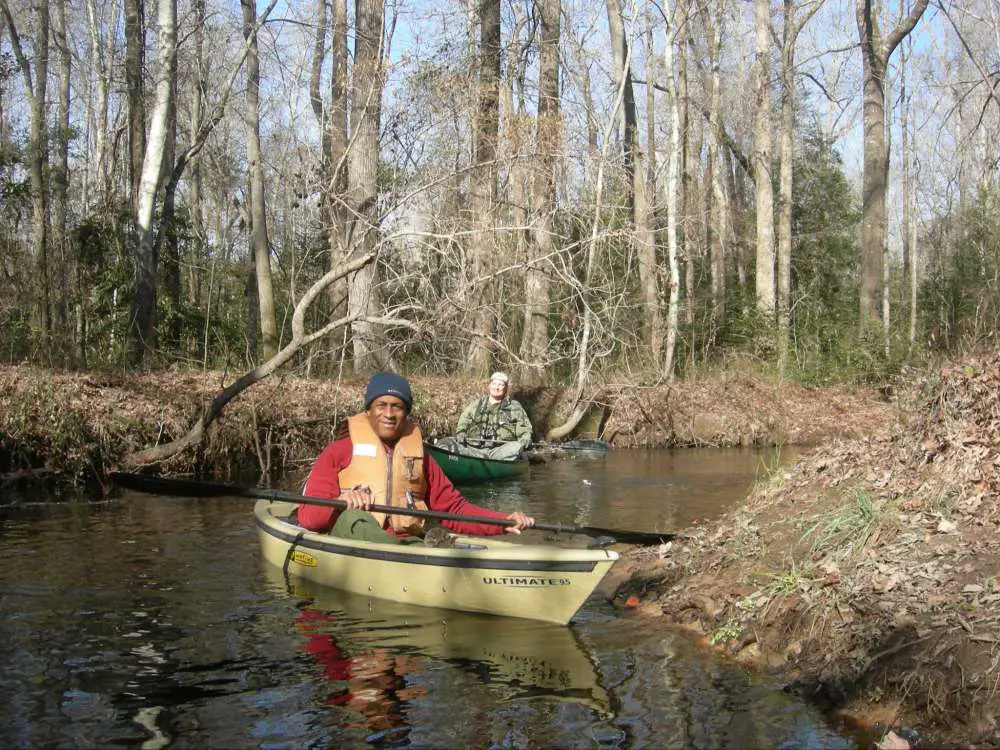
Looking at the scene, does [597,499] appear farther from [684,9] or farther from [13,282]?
[684,9]

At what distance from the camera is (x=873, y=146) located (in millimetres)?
23984

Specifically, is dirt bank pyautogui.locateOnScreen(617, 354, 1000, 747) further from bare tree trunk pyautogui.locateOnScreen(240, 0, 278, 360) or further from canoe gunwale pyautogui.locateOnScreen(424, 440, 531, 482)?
bare tree trunk pyautogui.locateOnScreen(240, 0, 278, 360)

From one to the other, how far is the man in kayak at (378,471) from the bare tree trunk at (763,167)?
16.6m

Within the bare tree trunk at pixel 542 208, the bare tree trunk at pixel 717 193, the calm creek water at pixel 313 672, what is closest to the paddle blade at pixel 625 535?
the calm creek water at pixel 313 672

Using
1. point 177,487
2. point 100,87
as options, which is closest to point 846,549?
point 177,487

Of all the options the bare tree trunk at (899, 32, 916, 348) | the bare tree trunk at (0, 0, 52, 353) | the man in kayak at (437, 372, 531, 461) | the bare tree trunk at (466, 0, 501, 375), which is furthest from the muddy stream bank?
the bare tree trunk at (899, 32, 916, 348)

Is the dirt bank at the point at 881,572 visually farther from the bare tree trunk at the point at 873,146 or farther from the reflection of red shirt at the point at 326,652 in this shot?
the bare tree trunk at the point at 873,146

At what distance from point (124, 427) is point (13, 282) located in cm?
685

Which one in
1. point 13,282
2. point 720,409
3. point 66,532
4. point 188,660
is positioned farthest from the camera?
point 720,409

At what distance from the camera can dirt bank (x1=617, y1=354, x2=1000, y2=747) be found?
468 centimetres

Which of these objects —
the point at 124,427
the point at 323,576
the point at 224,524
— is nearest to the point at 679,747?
the point at 323,576

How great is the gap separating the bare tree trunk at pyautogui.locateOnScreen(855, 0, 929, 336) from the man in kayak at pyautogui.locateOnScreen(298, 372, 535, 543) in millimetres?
17792

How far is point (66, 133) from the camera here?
71.9ft

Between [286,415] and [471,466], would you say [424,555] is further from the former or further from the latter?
[286,415]
